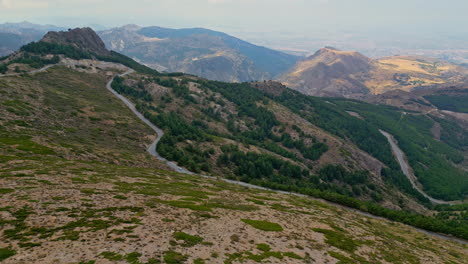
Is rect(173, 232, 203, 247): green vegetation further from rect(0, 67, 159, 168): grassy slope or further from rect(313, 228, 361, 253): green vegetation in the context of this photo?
rect(0, 67, 159, 168): grassy slope

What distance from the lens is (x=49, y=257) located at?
80.4 ft

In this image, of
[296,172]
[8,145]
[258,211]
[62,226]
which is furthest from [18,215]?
[296,172]

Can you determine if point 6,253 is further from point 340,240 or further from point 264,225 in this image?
point 340,240

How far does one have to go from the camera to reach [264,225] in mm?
43938

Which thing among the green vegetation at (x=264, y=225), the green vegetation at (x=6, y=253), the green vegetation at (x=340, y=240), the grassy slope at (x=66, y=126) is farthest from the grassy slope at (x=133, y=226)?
the grassy slope at (x=66, y=126)

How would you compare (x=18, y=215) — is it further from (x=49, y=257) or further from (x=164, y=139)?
(x=164, y=139)

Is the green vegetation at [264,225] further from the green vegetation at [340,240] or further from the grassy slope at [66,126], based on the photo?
the grassy slope at [66,126]

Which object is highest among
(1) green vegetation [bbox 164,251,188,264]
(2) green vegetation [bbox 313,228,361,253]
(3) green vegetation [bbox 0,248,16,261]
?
(3) green vegetation [bbox 0,248,16,261]

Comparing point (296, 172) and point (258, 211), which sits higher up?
point (258, 211)

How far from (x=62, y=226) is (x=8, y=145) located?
5316cm

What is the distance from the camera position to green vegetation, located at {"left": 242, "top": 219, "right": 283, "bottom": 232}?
42763 millimetres

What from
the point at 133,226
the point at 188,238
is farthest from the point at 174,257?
the point at 133,226

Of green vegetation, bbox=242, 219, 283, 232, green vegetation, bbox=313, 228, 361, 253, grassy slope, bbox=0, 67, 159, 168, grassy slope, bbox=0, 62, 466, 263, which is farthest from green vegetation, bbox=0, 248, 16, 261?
grassy slope, bbox=0, 67, 159, 168

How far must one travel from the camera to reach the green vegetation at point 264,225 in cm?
4276
